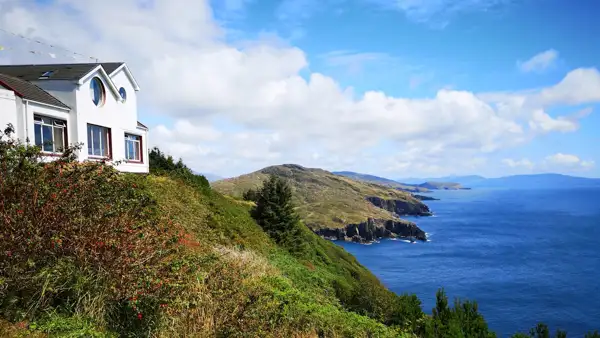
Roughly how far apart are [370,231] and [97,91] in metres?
121

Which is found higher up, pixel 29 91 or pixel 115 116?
pixel 29 91

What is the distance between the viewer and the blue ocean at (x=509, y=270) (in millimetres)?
56531

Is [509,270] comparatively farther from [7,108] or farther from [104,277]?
[7,108]

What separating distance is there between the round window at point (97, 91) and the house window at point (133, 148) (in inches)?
172

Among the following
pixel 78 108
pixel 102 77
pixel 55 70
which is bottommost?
pixel 78 108

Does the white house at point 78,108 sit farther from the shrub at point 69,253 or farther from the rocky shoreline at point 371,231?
the rocky shoreline at point 371,231

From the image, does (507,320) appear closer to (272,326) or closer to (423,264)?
(423,264)

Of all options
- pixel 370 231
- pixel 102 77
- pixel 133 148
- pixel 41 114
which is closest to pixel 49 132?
pixel 41 114

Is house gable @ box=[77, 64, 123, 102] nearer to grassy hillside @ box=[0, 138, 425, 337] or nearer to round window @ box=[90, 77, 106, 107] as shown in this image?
round window @ box=[90, 77, 106, 107]

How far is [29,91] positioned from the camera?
64.4 feet

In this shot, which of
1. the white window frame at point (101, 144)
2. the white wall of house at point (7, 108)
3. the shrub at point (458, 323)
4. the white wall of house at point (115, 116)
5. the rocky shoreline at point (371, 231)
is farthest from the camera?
the rocky shoreline at point (371, 231)

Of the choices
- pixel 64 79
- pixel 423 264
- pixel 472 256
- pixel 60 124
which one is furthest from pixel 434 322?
pixel 472 256

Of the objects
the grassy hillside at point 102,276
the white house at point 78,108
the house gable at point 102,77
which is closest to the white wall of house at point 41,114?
the white house at point 78,108

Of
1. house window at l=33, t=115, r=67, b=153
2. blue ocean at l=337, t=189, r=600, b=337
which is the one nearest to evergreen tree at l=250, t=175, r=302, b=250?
house window at l=33, t=115, r=67, b=153
